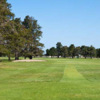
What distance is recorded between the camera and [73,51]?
464 ft

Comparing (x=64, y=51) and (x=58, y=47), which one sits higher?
(x=58, y=47)

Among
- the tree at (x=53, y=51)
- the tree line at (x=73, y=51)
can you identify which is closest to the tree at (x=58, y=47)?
the tree line at (x=73, y=51)

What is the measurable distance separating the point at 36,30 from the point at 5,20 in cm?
3128

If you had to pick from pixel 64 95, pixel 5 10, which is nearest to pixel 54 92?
pixel 64 95

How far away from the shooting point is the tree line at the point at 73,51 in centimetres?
13912

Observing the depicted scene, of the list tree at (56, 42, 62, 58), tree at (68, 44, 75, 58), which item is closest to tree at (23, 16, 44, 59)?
tree at (68, 44, 75, 58)

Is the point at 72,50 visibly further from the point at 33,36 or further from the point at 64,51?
the point at 33,36

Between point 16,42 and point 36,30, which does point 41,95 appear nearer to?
point 16,42

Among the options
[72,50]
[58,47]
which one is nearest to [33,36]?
[72,50]

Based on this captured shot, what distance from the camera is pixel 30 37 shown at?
74.8m

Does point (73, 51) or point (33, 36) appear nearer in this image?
point (33, 36)

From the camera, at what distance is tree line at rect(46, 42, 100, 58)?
456 ft

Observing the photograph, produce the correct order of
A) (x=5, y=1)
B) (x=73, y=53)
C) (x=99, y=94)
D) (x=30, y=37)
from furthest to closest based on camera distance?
(x=73, y=53) < (x=30, y=37) < (x=5, y=1) < (x=99, y=94)

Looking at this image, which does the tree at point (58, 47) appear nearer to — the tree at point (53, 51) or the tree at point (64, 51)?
the tree at point (53, 51)
